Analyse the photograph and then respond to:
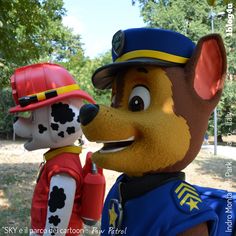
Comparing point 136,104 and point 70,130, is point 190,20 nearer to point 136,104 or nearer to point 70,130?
point 70,130

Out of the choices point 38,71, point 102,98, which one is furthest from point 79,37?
point 38,71

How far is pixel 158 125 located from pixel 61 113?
1023mm

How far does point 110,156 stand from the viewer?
1588 mm

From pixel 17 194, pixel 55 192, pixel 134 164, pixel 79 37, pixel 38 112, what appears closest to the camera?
pixel 134 164

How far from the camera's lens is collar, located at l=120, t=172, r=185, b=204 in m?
1.63

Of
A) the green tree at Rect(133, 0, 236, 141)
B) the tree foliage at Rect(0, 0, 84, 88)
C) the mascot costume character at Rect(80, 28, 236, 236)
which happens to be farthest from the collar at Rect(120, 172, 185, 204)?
the green tree at Rect(133, 0, 236, 141)

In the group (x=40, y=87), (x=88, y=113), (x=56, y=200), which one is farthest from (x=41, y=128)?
(x=88, y=113)

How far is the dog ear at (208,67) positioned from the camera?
160 centimetres

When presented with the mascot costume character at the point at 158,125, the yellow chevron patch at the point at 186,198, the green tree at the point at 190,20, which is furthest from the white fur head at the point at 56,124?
the green tree at the point at 190,20

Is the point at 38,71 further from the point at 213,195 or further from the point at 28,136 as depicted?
the point at 213,195

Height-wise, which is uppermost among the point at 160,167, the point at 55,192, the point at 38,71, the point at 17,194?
the point at 38,71

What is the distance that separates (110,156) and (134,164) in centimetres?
11

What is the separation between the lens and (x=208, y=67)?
165 cm

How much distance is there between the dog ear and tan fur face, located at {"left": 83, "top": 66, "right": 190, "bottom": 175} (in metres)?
0.12
